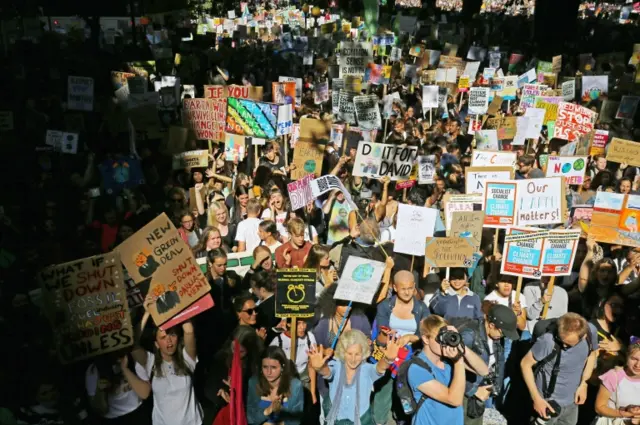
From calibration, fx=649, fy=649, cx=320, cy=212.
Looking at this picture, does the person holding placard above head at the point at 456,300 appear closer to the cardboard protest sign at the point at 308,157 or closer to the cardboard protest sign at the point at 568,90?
the cardboard protest sign at the point at 308,157

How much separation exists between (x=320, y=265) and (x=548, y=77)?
1266 centimetres

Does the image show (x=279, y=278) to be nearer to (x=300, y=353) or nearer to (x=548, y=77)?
(x=300, y=353)

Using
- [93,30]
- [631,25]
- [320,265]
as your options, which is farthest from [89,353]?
[631,25]

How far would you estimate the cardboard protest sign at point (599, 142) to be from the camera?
10.0 meters

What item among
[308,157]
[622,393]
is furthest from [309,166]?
[622,393]

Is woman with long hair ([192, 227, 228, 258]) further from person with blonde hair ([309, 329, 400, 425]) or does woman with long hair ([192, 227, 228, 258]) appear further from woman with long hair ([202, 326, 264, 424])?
person with blonde hair ([309, 329, 400, 425])

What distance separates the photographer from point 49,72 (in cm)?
1703

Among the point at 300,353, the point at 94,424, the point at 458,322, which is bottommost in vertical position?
the point at 94,424

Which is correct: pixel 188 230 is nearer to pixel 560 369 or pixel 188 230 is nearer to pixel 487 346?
pixel 487 346

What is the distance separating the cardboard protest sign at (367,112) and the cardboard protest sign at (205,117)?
253 cm

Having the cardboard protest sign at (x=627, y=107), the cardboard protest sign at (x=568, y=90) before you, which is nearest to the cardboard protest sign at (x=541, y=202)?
the cardboard protest sign at (x=627, y=107)

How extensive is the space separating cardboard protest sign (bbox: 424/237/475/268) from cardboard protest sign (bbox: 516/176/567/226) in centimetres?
124

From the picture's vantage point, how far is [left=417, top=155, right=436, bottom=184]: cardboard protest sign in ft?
28.6

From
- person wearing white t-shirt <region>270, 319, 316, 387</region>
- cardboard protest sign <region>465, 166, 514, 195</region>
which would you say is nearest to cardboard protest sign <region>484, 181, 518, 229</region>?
cardboard protest sign <region>465, 166, 514, 195</region>
